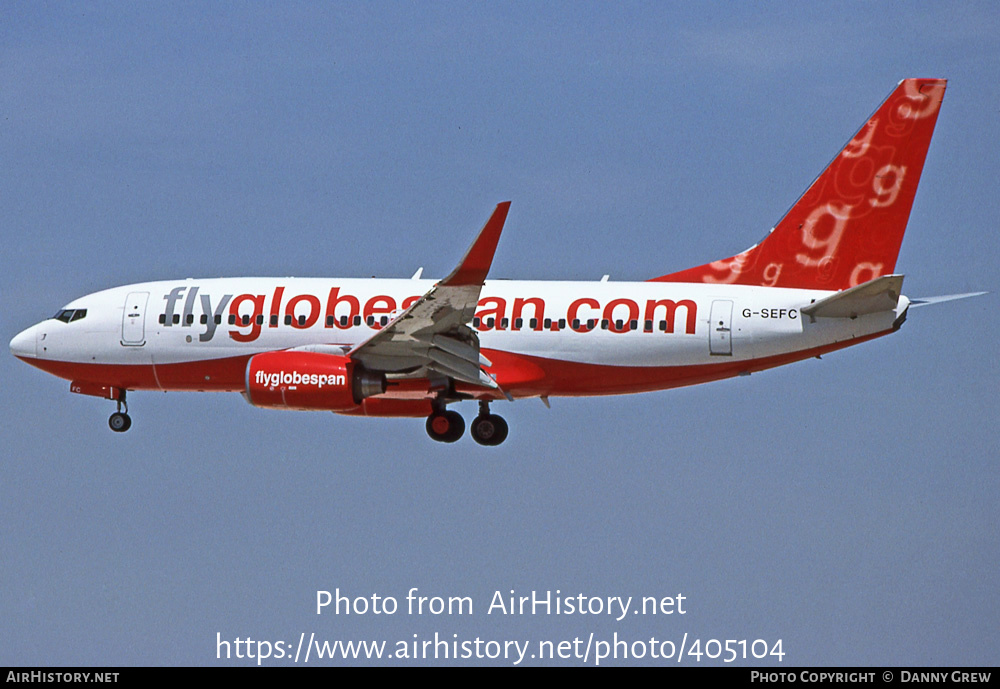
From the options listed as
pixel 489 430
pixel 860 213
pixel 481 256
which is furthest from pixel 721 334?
pixel 481 256

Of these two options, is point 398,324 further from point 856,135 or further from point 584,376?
point 856,135

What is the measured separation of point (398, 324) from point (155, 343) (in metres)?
8.59

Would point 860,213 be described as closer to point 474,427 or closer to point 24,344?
point 474,427

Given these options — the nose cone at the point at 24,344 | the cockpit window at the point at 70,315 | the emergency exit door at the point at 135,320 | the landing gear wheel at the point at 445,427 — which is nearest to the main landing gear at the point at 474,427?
the landing gear wheel at the point at 445,427

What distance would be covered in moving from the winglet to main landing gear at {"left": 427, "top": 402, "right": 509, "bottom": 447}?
22.2ft

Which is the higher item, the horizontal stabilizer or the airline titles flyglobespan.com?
the airline titles flyglobespan.com

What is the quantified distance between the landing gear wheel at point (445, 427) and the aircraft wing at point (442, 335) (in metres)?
1.88

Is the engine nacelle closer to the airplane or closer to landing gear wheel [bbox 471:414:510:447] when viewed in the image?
the airplane

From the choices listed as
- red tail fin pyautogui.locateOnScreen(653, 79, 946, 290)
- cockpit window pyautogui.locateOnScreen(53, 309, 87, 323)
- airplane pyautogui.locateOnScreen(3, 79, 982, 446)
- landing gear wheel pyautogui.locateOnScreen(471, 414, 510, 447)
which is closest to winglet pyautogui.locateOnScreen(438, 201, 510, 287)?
airplane pyautogui.locateOnScreen(3, 79, 982, 446)

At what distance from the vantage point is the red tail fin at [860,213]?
47.2m

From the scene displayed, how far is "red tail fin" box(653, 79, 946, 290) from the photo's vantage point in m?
47.2

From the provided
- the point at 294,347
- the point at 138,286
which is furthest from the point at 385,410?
the point at 138,286

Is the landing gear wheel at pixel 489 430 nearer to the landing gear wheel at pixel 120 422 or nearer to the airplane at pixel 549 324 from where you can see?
the airplane at pixel 549 324

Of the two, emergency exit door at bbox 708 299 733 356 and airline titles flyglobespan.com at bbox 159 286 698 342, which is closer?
emergency exit door at bbox 708 299 733 356
